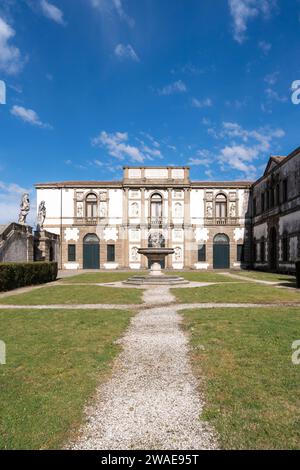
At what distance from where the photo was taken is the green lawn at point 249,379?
10.4ft

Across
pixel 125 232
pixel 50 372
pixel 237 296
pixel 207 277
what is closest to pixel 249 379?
pixel 50 372

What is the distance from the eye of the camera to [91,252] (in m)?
36.4

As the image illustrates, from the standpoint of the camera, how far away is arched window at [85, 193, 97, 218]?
36.6 meters

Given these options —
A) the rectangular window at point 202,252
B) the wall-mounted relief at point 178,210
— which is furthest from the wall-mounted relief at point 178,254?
the wall-mounted relief at point 178,210

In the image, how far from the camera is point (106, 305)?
11.0 m

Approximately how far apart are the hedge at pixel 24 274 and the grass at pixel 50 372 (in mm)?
8077

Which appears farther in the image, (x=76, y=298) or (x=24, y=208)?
(x=24, y=208)

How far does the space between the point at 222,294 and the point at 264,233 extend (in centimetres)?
2154

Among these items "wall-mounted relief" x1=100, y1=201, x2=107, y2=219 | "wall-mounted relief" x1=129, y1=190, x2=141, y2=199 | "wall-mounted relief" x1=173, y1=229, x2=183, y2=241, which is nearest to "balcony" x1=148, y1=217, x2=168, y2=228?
"wall-mounted relief" x1=173, y1=229, x2=183, y2=241

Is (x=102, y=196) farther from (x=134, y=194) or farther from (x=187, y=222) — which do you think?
(x=187, y=222)

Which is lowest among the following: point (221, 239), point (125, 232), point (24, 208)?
point (221, 239)

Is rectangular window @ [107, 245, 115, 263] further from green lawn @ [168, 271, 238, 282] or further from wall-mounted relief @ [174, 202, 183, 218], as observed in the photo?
green lawn @ [168, 271, 238, 282]

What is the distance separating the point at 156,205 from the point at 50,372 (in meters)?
32.2
